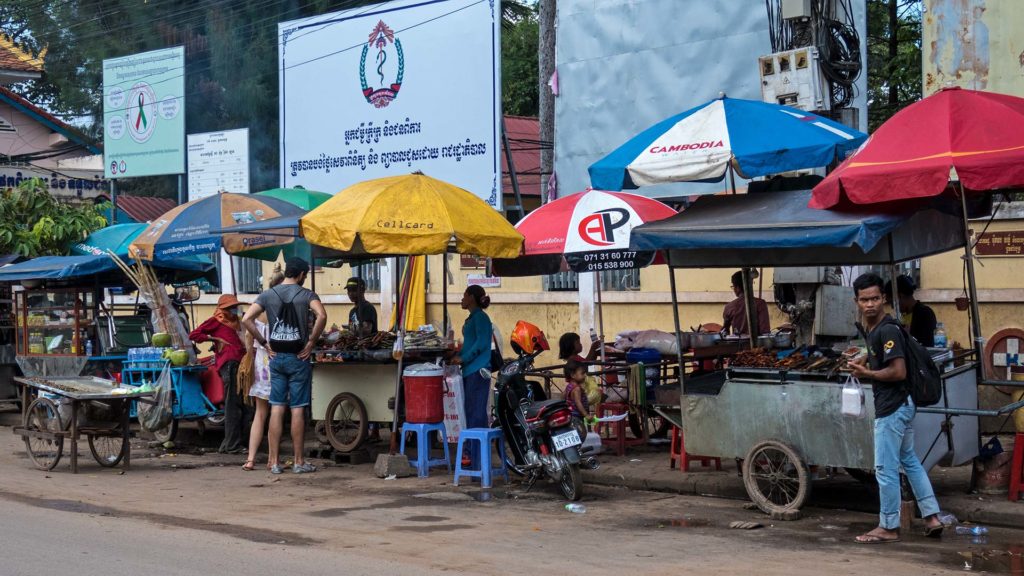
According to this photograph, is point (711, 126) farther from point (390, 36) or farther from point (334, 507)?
point (390, 36)

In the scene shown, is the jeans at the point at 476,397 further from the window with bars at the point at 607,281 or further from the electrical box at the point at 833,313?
the window with bars at the point at 607,281

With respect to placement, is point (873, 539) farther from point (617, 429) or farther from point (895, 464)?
point (617, 429)

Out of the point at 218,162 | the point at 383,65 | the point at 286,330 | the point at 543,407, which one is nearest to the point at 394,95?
A: the point at 383,65

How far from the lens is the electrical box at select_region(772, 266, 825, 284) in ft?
37.8

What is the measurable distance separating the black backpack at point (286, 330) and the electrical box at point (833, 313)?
5.12 meters

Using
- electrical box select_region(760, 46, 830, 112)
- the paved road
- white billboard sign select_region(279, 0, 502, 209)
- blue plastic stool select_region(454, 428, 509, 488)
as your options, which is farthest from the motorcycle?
white billboard sign select_region(279, 0, 502, 209)

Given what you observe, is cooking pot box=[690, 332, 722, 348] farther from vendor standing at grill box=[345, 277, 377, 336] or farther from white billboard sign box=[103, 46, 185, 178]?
white billboard sign box=[103, 46, 185, 178]

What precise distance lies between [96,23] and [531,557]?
31689 millimetres

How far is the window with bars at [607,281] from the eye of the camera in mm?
16250

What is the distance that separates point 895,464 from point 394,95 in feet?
42.1

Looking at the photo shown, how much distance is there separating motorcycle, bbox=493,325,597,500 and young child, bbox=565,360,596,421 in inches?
17.5

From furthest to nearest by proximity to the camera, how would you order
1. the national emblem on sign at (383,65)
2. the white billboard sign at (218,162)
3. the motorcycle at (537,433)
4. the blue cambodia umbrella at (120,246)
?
1. the white billboard sign at (218,162)
2. the national emblem on sign at (383,65)
3. the blue cambodia umbrella at (120,246)
4. the motorcycle at (537,433)

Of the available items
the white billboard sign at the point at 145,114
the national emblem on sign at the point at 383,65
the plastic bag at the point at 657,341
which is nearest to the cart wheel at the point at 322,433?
the plastic bag at the point at 657,341

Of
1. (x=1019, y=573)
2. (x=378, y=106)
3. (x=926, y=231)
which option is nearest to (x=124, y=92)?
(x=378, y=106)
